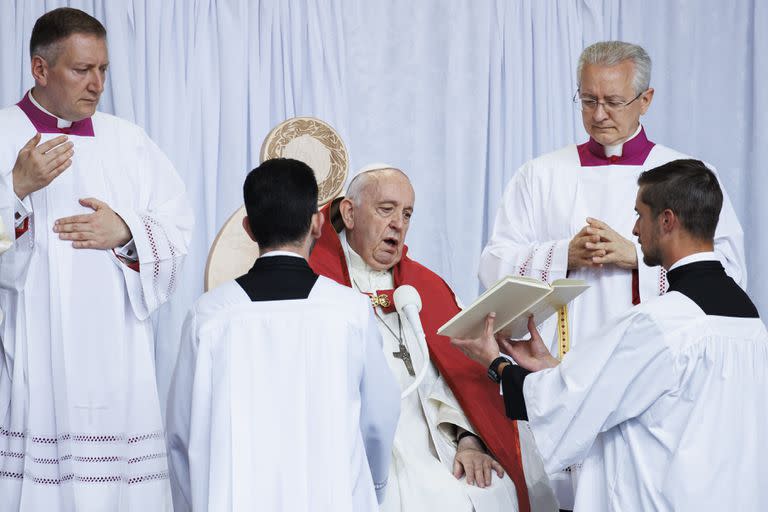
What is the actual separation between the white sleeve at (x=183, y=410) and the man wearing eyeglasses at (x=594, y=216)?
168 centimetres

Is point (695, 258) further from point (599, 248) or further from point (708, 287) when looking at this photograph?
point (599, 248)

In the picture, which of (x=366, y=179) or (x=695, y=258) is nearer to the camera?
(x=695, y=258)

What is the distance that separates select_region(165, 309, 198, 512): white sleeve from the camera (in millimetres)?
3170

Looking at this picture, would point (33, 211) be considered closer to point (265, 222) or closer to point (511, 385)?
point (265, 222)

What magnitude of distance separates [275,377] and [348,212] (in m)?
1.62

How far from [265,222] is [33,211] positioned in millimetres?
1436

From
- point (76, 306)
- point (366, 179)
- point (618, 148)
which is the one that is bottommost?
point (76, 306)

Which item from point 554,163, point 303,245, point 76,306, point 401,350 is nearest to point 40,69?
point 76,306

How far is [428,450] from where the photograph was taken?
4148mm

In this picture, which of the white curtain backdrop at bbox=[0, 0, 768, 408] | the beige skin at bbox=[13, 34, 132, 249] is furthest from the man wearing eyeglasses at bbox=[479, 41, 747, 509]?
the white curtain backdrop at bbox=[0, 0, 768, 408]

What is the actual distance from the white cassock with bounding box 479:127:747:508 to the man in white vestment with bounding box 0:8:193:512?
1532mm

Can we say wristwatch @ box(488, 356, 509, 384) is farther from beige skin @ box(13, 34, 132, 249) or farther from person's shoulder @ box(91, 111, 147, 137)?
person's shoulder @ box(91, 111, 147, 137)

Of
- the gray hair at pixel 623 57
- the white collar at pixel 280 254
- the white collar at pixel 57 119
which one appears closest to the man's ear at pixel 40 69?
the white collar at pixel 57 119

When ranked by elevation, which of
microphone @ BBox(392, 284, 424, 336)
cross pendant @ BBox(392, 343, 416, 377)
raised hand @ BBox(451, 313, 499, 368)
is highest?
microphone @ BBox(392, 284, 424, 336)
